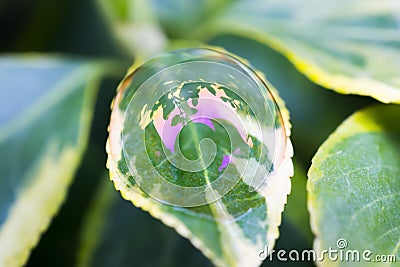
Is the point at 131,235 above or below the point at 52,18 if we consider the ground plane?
below

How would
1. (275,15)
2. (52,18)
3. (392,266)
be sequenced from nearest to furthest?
(392,266)
(275,15)
(52,18)

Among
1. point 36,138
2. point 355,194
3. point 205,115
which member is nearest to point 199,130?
point 205,115

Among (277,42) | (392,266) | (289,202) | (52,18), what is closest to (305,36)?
(277,42)

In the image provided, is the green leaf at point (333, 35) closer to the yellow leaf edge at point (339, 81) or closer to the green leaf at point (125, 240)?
the yellow leaf edge at point (339, 81)

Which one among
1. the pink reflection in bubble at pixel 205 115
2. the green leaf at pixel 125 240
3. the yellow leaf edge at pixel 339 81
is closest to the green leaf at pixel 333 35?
the yellow leaf edge at pixel 339 81

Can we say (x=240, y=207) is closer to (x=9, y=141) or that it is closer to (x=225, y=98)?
(x=225, y=98)
